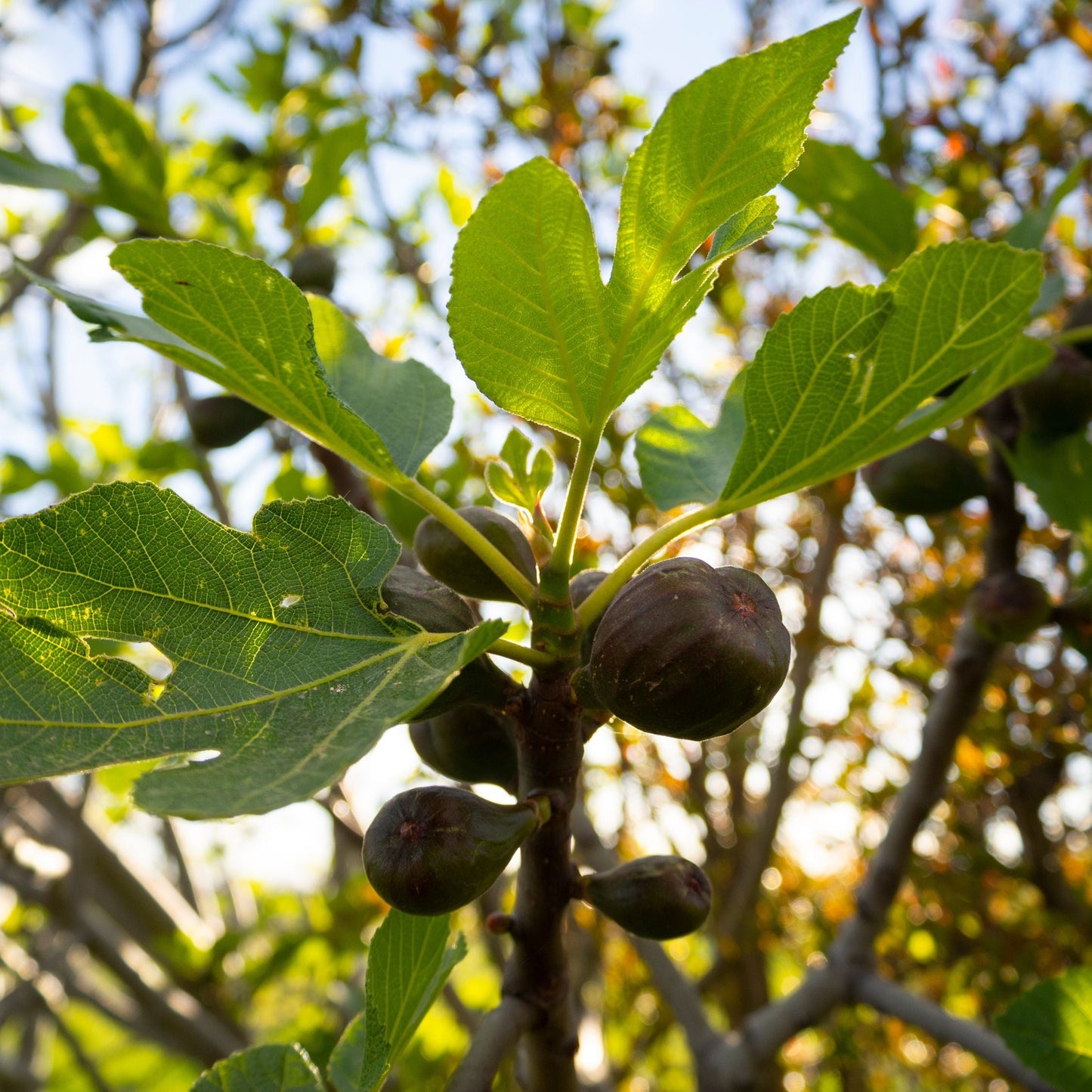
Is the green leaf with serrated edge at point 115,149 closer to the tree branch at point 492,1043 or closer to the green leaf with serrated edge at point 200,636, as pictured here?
the green leaf with serrated edge at point 200,636

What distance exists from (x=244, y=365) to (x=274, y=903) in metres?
3.85

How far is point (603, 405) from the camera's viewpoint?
0.86 metres

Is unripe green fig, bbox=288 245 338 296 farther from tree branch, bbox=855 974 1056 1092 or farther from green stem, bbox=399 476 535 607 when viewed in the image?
tree branch, bbox=855 974 1056 1092

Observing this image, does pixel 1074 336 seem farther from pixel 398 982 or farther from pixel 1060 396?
pixel 398 982

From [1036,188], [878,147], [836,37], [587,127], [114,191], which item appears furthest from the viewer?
[587,127]

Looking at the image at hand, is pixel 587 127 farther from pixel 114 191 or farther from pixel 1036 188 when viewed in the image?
pixel 114 191

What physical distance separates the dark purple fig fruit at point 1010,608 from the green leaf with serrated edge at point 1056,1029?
47 centimetres

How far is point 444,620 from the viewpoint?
843 mm

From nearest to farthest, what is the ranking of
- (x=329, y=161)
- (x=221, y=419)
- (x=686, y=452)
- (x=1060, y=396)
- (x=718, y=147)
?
(x=718, y=147)
(x=686, y=452)
(x=1060, y=396)
(x=221, y=419)
(x=329, y=161)

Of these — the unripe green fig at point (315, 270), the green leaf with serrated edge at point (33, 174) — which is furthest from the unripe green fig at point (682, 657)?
the green leaf with serrated edge at point (33, 174)

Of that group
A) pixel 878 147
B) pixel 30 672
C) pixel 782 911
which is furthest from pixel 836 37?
pixel 782 911

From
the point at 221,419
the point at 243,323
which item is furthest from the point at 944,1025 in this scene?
the point at 221,419

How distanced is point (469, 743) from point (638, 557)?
27cm

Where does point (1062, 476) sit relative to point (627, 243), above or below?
above
